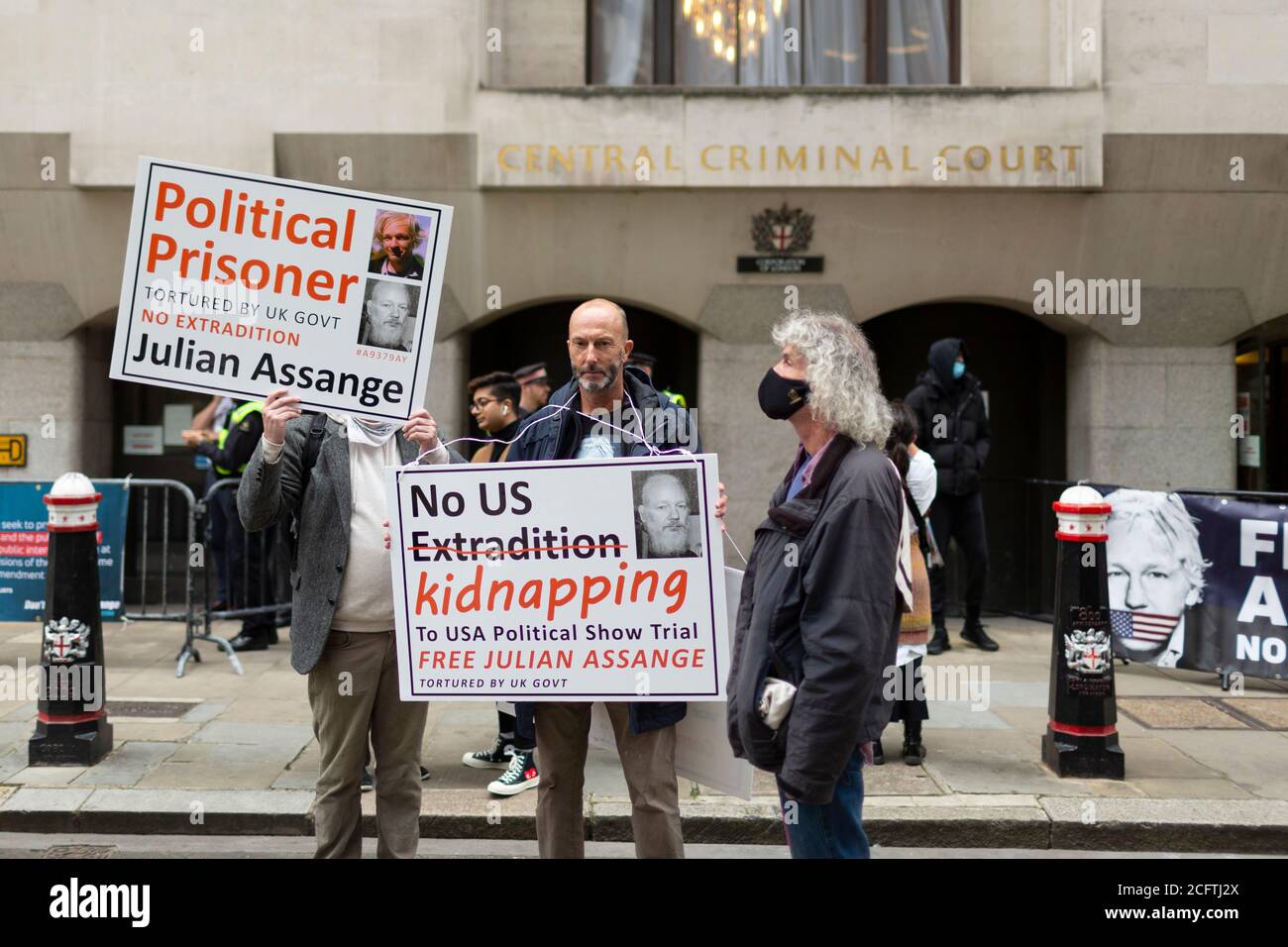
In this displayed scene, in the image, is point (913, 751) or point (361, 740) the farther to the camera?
point (913, 751)

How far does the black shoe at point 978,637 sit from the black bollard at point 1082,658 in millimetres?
2955

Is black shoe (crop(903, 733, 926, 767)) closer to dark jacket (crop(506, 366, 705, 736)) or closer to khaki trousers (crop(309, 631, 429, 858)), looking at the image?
dark jacket (crop(506, 366, 705, 736))

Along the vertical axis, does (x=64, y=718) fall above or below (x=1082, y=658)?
below

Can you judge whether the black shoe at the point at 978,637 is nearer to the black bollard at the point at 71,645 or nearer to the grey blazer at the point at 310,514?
the black bollard at the point at 71,645

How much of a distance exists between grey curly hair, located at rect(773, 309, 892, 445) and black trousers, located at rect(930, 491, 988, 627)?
607 centimetres

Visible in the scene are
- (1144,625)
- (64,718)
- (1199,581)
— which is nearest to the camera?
(64,718)

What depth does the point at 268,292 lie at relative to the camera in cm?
418

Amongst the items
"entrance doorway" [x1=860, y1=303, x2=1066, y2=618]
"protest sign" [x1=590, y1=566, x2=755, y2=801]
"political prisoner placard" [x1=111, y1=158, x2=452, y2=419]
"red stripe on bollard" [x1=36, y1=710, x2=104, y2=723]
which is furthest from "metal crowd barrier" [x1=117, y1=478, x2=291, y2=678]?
"entrance doorway" [x1=860, y1=303, x2=1066, y2=618]

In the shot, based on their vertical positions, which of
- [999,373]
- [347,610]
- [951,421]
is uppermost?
[999,373]

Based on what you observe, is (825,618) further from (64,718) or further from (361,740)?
(64,718)

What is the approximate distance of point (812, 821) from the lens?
3490 mm

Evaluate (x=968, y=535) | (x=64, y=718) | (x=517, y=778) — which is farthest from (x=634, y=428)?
(x=968, y=535)

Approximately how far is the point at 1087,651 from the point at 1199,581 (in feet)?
7.79

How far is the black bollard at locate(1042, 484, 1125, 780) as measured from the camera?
6.35m
